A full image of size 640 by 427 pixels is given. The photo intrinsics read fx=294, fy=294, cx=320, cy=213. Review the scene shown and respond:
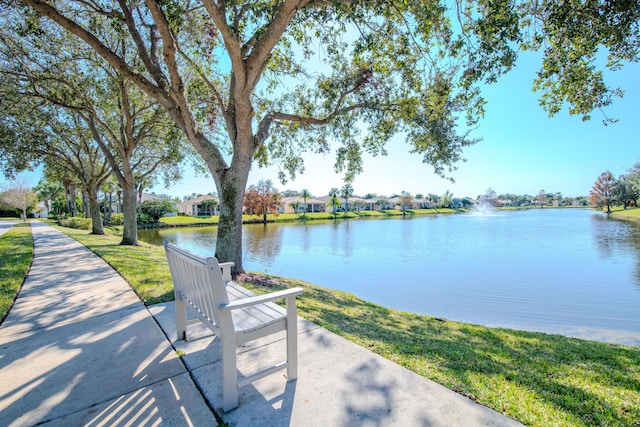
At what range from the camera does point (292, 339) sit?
246 cm

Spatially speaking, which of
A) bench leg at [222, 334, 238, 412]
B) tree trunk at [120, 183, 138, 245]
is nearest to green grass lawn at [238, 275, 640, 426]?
bench leg at [222, 334, 238, 412]

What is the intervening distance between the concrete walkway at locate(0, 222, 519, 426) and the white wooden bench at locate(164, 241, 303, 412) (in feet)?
0.63

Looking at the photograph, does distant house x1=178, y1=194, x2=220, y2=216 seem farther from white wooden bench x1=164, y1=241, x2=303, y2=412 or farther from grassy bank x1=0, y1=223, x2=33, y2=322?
white wooden bench x1=164, y1=241, x2=303, y2=412

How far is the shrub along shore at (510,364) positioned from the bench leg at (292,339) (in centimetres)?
101

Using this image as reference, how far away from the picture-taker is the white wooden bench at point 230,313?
211 centimetres

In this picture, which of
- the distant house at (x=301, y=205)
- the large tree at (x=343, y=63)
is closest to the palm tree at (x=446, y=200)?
the distant house at (x=301, y=205)

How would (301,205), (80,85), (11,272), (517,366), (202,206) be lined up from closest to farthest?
(517,366), (11,272), (80,85), (202,206), (301,205)

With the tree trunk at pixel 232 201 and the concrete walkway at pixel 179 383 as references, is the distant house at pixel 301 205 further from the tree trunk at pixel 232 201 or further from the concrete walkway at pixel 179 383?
the concrete walkway at pixel 179 383

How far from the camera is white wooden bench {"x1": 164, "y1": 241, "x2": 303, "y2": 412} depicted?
6.91ft

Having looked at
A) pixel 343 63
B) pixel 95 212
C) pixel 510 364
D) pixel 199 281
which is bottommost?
pixel 510 364

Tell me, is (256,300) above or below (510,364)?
above

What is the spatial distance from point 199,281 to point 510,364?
3232 mm

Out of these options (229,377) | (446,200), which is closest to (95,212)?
(229,377)

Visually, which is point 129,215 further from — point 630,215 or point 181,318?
point 630,215
